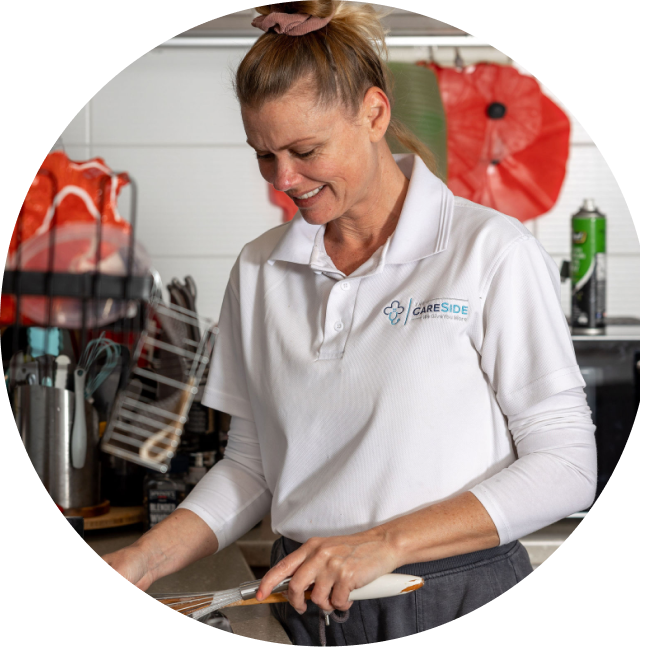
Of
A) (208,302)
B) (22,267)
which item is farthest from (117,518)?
(208,302)

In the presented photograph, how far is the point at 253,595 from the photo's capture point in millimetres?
796

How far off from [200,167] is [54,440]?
1.15 m

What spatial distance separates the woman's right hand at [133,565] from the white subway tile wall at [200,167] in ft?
4.61

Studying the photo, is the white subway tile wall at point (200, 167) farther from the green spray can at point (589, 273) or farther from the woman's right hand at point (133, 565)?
the woman's right hand at point (133, 565)

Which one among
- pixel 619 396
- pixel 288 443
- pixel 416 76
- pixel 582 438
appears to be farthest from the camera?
pixel 416 76

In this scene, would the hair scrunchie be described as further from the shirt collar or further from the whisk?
the whisk

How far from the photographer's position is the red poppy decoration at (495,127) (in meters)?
2.12

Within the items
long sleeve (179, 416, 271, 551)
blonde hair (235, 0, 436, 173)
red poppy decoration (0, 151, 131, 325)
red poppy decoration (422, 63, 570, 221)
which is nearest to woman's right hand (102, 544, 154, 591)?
long sleeve (179, 416, 271, 551)

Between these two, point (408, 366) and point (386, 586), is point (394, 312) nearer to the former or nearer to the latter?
point (408, 366)

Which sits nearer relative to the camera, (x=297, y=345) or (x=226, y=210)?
(x=297, y=345)

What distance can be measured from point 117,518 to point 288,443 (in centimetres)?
61

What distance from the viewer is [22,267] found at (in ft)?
5.75

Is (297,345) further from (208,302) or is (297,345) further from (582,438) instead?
(208,302)

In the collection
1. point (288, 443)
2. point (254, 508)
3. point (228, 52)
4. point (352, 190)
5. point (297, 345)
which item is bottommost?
point (254, 508)
